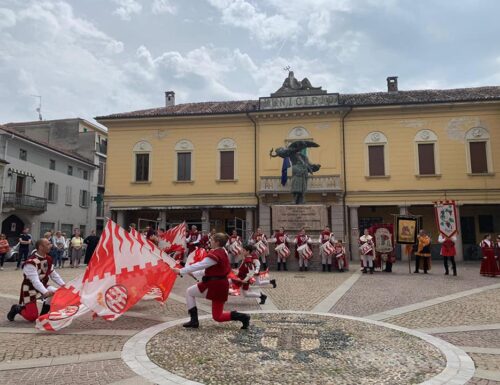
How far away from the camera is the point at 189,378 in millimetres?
4406

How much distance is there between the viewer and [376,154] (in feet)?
90.6

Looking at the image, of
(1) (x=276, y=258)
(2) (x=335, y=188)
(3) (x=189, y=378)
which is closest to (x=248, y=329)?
(3) (x=189, y=378)

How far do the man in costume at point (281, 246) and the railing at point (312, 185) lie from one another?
9731mm

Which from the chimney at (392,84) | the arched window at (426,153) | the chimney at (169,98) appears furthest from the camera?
the chimney at (169,98)

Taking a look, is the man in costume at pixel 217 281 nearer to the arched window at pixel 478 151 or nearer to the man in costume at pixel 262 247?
the man in costume at pixel 262 247

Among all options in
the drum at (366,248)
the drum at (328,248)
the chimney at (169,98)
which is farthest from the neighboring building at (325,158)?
the drum at (366,248)

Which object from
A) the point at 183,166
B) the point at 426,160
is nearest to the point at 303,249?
the point at 426,160

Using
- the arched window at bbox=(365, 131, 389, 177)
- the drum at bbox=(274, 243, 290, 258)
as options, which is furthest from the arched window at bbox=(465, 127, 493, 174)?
the drum at bbox=(274, 243, 290, 258)

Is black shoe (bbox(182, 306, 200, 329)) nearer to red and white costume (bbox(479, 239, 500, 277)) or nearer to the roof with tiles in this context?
red and white costume (bbox(479, 239, 500, 277))

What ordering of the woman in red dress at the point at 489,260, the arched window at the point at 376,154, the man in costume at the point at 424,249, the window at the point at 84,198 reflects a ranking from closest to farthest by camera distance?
the woman in red dress at the point at 489,260
the man in costume at the point at 424,249
the arched window at the point at 376,154
the window at the point at 84,198

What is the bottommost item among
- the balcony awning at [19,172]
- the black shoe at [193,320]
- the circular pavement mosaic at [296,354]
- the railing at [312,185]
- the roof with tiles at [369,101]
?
the circular pavement mosaic at [296,354]

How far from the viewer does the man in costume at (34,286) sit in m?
7.04

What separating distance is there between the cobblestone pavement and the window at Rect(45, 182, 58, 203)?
23.3 meters

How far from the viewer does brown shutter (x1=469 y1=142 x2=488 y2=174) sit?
1036 inches
